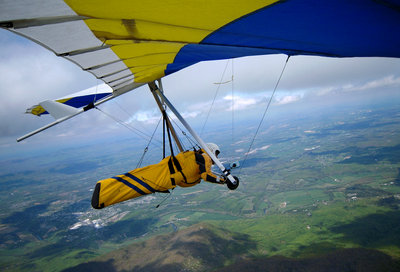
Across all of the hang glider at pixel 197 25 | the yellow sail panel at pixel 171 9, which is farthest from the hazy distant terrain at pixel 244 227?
the yellow sail panel at pixel 171 9

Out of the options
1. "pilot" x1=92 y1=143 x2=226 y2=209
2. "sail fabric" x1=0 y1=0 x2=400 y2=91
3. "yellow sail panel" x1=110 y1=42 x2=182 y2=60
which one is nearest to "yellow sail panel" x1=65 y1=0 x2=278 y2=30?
"sail fabric" x1=0 y1=0 x2=400 y2=91

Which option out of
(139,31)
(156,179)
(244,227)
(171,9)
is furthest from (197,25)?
(244,227)

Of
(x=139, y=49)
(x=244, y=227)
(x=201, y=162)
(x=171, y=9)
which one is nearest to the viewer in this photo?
(x=171, y=9)

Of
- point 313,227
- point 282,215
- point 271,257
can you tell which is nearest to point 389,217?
point 313,227

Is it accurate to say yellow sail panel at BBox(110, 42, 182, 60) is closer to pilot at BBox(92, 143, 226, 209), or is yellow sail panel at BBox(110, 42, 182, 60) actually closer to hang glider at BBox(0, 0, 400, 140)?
hang glider at BBox(0, 0, 400, 140)

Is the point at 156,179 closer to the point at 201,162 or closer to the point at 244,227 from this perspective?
the point at 201,162

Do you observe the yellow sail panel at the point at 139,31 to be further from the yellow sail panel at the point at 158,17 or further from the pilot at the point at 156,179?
the pilot at the point at 156,179
